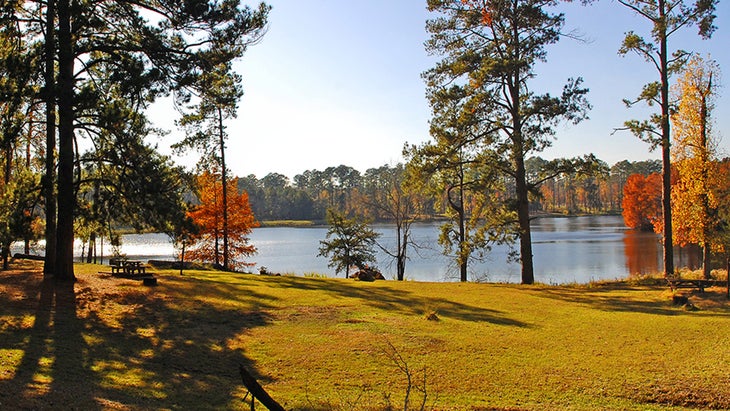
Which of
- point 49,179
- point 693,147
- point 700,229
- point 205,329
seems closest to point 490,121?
point 693,147

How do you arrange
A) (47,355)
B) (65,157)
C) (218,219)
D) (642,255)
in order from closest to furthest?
(47,355), (65,157), (218,219), (642,255)

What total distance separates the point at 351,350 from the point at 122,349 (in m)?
Result: 4.10

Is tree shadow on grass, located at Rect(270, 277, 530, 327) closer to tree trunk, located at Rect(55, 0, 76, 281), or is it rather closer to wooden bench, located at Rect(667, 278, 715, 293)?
wooden bench, located at Rect(667, 278, 715, 293)

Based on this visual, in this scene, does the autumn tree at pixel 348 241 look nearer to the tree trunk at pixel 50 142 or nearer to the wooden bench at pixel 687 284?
the tree trunk at pixel 50 142

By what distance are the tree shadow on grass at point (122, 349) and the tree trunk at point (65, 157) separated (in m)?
1.01

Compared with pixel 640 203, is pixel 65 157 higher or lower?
higher

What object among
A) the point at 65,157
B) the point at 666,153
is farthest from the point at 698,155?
the point at 65,157

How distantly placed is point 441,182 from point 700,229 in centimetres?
1116

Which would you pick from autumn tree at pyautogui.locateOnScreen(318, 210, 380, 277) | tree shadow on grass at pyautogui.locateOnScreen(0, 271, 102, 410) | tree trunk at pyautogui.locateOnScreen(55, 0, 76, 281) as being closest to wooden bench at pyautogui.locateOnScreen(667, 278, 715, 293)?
autumn tree at pyautogui.locateOnScreen(318, 210, 380, 277)

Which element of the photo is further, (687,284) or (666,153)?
(666,153)

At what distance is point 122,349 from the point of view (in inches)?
356

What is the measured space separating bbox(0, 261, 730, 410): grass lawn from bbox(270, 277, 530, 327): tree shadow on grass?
0.37 feet

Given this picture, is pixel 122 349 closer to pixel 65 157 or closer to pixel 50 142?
pixel 65 157

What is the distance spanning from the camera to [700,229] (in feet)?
71.5
